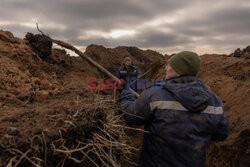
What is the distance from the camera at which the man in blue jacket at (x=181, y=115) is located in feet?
4.56

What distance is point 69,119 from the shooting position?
1.63 m

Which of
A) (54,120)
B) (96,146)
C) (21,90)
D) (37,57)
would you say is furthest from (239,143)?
(37,57)

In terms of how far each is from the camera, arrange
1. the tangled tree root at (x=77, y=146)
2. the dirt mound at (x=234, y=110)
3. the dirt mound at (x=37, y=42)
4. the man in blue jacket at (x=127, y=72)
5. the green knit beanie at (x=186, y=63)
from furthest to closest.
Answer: the man in blue jacket at (x=127, y=72) < the dirt mound at (x=37, y=42) < the dirt mound at (x=234, y=110) < the green knit beanie at (x=186, y=63) < the tangled tree root at (x=77, y=146)

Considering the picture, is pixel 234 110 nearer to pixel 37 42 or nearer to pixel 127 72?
pixel 127 72

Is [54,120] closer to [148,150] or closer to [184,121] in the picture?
[148,150]

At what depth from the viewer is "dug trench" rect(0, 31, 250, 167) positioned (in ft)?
4.54

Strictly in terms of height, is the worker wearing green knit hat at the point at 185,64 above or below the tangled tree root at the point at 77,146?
above

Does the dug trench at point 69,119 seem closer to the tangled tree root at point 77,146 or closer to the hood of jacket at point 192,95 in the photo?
the tangled tree root at point 77,146

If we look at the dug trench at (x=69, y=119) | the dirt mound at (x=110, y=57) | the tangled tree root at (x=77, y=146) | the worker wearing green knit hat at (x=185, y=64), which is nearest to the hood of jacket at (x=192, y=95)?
the worker wearing green knit hat at (x=185, y=64)

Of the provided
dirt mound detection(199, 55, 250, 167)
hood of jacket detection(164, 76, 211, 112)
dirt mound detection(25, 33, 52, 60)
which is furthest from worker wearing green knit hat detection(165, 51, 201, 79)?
dirt mound detection(25, 33, 52, 60)

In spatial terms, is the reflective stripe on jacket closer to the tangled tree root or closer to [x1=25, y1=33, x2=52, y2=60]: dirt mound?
the tangled tree root

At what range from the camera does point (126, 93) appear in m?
1.93

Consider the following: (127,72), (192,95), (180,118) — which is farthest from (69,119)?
(127,72)

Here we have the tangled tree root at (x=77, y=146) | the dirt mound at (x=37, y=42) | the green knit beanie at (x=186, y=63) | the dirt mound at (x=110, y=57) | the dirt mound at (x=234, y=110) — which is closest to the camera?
the tangled tree root at (x=77, y=146)
